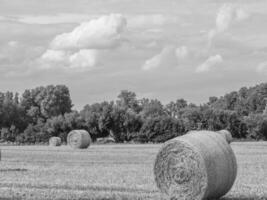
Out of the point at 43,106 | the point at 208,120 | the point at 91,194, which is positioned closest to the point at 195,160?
the point at 91,194

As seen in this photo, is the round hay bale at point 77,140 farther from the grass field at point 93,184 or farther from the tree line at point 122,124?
the tree line at point 122,124

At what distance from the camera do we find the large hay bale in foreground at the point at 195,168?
1727 cm

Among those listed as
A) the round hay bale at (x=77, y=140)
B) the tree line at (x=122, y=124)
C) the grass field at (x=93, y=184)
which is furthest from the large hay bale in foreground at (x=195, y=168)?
the tree line at (x=122, y=124)

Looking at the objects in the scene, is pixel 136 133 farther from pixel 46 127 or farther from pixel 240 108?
pixel 240 108

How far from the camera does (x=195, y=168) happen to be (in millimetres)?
17656

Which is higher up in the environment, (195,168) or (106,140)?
(106,140)

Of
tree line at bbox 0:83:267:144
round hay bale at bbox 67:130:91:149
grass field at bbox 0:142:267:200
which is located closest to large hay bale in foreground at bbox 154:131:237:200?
grass field at bbox 0:142:267:200

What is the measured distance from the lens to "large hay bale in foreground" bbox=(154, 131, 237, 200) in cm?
1727

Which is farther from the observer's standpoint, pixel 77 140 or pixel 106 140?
pixel 106 140

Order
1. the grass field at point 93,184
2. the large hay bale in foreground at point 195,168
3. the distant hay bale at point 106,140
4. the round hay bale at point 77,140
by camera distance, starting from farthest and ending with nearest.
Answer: the distant hay bale at point 106,140 → the round hay bale at point 77,140 → the grass field at point 93,184 → the large hay bale in foreground at point 195,168

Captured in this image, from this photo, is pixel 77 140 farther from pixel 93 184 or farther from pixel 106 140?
pixel 93 184

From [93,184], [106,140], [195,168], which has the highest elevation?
[106,140]

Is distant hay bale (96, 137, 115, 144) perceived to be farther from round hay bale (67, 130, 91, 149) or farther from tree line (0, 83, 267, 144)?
round hay bale (67, 130, 91, 149)

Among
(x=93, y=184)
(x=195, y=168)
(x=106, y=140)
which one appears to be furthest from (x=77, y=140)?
(x=195, y=168)
